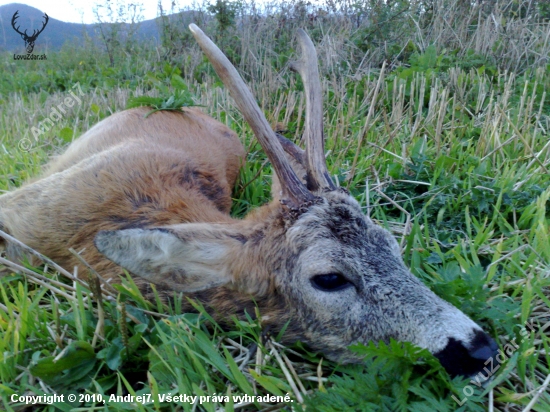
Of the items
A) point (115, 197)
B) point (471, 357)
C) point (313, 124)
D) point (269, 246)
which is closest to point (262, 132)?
point (313, 124)

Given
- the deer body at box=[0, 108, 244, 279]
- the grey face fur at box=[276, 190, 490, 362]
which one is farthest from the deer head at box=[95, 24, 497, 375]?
the deer body at box=[0, 108, 244, 279]

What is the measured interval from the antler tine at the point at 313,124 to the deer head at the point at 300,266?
0.08 ft

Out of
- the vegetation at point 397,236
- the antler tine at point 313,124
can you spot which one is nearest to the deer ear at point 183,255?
the vegetation at point 397,236

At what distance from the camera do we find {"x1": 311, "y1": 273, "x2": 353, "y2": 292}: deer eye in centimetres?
220

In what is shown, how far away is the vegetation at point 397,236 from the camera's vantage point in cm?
192

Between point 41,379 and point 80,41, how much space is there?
42.5ft

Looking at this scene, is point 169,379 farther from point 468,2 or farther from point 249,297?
point 468,2

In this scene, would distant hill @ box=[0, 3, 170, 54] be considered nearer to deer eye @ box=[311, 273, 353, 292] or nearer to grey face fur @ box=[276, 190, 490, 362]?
grey face fur @ box=[276, 190, 490, 362]

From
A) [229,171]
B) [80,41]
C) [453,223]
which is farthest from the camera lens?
[80,41]

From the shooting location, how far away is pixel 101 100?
6914mm

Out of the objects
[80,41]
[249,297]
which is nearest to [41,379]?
[249,297]

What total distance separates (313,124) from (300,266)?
0.90m

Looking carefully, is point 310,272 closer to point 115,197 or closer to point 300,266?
point 300,266

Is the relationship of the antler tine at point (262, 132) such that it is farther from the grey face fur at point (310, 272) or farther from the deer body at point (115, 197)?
the deer body at point (115, 197)
